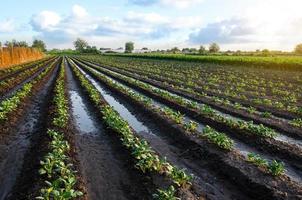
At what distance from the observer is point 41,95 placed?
19.9 meters

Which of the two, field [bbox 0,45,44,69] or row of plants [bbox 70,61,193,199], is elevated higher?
row of plants [bbox 70,61,193,199]

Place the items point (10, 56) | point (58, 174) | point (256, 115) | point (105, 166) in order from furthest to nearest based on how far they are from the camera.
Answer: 1. point (10, 56)
2. point (256, 115)
3. point (105, 166)
4. point (58, 174)

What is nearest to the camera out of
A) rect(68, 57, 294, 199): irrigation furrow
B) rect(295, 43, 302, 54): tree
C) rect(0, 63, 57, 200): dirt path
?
rect(68, 57, 294, 199): irrigation furrow

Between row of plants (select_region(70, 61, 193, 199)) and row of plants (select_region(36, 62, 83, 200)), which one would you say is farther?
row of plants (select_region(70, 61, 193, 199))

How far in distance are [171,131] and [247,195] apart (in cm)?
478

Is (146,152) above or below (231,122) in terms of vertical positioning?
above

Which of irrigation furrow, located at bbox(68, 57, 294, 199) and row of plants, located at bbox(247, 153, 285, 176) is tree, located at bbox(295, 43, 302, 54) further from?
row of plants, located at bbox(247, 153, 285, 176)

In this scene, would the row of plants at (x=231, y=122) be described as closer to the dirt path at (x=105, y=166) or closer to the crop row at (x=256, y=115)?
the crop row at (x=256, y=115)

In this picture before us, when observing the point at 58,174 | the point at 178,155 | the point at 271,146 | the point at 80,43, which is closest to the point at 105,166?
the point at 58,174

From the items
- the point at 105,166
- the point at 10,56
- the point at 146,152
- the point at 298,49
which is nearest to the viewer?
the point at 146,152

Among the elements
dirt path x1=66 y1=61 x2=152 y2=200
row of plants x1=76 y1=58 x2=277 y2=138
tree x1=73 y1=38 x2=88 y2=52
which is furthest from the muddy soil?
tree x1=73 y1=38 x2=88 y2=52

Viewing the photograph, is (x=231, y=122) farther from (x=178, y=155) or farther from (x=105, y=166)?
(x=105, y=166)

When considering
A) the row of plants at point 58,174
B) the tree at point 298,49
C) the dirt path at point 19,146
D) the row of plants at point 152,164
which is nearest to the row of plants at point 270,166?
the row of plants at point 152,164

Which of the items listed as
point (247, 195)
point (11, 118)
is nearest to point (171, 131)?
point (247, 195)
